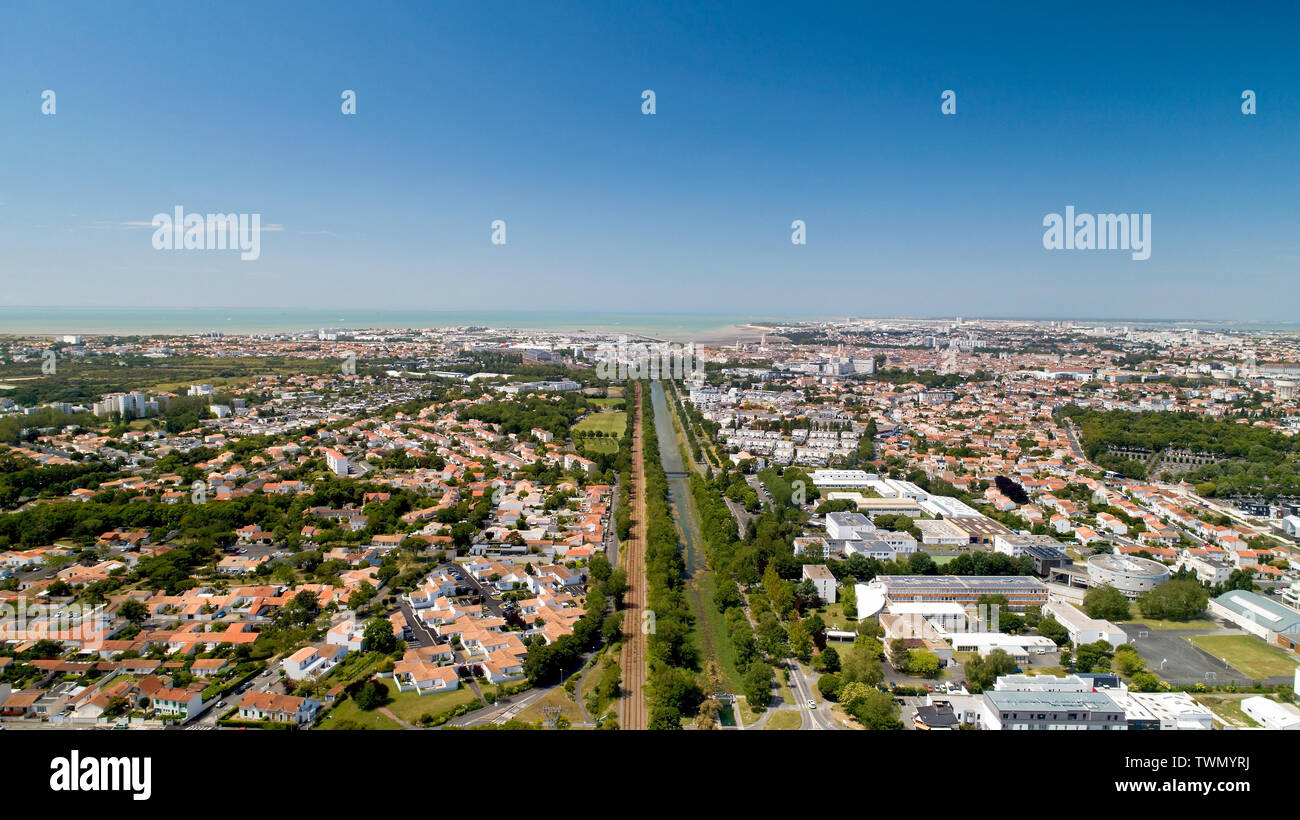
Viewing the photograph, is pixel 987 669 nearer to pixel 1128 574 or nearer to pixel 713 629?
pixel 713 629

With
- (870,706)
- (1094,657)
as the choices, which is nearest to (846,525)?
(1094,657)

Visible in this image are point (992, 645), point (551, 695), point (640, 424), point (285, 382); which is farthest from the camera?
point (285, 382)

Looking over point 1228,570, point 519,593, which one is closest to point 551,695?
point 519,593

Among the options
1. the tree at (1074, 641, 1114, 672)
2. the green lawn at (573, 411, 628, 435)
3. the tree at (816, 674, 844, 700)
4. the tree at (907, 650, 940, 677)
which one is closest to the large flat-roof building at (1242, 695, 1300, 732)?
A: the tree at (1074, 641, 1114, 672)

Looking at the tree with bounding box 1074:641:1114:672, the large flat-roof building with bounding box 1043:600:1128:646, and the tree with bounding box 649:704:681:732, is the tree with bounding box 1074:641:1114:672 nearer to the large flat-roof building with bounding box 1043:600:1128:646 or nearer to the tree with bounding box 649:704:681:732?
the large flat-roof building with bounding box 1043:600:1128:646

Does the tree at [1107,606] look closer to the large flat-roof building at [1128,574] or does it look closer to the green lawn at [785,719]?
the large flat-roof building at [1128,574]

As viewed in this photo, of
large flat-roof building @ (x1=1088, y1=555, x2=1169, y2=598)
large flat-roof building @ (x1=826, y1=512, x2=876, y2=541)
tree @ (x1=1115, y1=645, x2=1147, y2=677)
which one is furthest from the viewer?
large flat-roof building @ (x1=826, y1=512, x2=876, y2=541)
